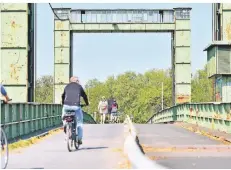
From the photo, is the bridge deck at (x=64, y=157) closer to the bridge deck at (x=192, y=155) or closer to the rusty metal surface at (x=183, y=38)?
the bridge deck at (x=192, y=155)

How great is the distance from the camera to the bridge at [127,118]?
1259cm

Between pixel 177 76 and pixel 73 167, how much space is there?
32.9 meters

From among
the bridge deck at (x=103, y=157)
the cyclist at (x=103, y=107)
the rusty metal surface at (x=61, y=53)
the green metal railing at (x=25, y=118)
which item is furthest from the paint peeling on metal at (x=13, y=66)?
the rusty metal surface at (x=61, y=53)

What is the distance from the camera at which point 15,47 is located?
72.9 feet

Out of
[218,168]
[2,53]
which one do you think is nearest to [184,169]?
[218,168]

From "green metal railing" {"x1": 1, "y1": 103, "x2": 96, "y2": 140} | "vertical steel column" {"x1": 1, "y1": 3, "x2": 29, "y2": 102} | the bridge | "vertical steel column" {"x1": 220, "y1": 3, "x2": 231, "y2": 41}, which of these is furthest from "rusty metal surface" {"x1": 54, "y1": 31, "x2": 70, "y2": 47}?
"vertical steel column" {"x1": 1, "y1": 3, "x2": 29, "y2": 102}

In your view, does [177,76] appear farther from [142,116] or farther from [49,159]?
[142,116]

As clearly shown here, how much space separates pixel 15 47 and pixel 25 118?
121 inches

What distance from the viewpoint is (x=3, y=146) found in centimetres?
1091

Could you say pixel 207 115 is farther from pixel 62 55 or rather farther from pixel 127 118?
pixel 62 55

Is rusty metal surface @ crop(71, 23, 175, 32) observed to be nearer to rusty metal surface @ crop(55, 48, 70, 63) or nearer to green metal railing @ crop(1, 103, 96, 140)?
rusty metal surface @ crop(55, 48, 70, 63)

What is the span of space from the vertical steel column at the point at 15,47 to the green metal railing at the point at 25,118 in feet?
3.27

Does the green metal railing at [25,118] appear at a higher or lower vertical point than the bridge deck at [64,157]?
higher

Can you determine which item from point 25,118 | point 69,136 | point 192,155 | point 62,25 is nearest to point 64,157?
point 69,136
